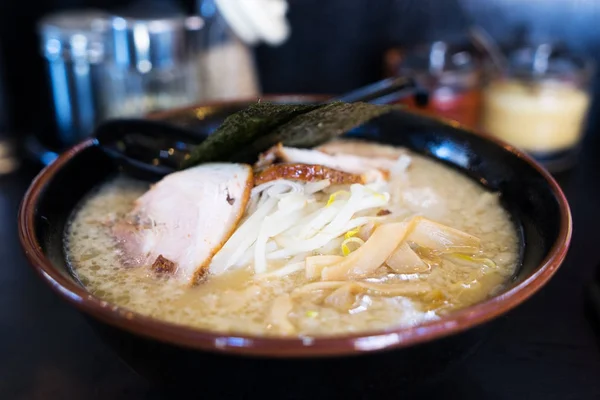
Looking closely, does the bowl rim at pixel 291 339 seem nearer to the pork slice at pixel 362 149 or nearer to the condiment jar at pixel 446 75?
the pork slice at pixel 362 149

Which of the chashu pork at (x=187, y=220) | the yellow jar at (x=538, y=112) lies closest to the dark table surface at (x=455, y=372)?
the chashu pork at (x=187, y=220)

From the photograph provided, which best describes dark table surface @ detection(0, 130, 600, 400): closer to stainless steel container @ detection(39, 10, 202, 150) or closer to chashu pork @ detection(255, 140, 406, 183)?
→ chashu pork @ detection(255, 140, 406, 183)

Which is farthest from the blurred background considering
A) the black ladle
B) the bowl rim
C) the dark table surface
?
the bowl rim

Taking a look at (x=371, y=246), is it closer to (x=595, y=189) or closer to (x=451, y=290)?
(x=451, y=290)

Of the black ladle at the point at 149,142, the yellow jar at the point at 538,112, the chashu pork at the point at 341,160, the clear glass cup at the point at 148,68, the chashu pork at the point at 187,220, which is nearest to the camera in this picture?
the chashu pork at the point at 187,220

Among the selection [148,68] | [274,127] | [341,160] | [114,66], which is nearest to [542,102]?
[341,160]

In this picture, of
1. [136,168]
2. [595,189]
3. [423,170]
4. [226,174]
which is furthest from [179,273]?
[595,189]

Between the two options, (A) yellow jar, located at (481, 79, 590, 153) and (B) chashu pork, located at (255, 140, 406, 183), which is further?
(A) yellow jar, located at (481, 79, 590, 153)
